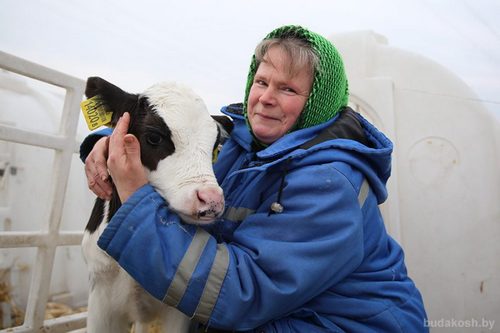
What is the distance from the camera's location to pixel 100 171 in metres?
1.69

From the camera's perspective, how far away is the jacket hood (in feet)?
4.68

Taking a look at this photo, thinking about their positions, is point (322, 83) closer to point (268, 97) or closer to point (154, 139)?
point (268, 97)

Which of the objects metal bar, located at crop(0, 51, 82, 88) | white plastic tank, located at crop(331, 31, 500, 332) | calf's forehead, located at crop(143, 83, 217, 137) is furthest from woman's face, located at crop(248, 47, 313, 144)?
white plastic tank, located at crop(331, 31, 500, 332)

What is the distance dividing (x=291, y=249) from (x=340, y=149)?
0.44 metres

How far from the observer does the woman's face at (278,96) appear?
1654 mm

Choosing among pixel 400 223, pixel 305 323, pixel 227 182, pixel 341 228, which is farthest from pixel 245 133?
pixel 400 223

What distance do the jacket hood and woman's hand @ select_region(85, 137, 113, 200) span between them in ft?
2.26

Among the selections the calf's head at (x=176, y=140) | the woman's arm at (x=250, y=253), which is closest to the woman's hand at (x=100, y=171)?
the calf's head at (x=176, y=140)

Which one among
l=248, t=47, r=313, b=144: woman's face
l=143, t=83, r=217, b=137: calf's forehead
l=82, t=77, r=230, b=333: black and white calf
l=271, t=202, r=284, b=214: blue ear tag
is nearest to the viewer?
l=271, t=202, r=284, b=214: blue ear tag

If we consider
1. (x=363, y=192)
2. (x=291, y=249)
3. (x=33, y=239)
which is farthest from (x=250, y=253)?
(x=33, y=239)

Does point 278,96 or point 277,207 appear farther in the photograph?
point 278,96

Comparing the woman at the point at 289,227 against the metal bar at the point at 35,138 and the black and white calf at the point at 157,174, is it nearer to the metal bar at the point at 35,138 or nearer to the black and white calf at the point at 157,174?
the black and white calf at the point at 157,174

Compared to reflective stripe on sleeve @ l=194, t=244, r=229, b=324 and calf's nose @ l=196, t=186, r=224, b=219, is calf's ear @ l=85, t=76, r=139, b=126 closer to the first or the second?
calf's nose @ l=196, t=186, r=224, b=219

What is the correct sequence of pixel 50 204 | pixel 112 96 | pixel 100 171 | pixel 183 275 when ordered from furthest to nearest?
pixel 50 204
pixel 112 96
pixel 100 171
pixel 183 275
